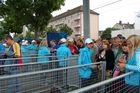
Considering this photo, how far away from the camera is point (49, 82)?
8.09 metres

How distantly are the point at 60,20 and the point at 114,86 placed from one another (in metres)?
146

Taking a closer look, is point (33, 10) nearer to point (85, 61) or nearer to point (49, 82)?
point (85, 61)

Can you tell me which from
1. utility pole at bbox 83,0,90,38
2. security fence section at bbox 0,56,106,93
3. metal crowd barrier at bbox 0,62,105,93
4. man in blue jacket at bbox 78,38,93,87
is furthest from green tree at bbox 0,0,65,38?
metal crowd barrier at bbox 0,62,105,93

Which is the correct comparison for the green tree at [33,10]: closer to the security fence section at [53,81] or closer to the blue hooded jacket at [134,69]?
the security fence section at [53,81]

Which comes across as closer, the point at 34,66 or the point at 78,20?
the point at 34,66

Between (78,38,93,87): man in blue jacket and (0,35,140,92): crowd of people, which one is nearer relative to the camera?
(0,35,140,92): crowd of people

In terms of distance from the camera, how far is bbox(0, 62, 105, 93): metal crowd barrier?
7225 mm

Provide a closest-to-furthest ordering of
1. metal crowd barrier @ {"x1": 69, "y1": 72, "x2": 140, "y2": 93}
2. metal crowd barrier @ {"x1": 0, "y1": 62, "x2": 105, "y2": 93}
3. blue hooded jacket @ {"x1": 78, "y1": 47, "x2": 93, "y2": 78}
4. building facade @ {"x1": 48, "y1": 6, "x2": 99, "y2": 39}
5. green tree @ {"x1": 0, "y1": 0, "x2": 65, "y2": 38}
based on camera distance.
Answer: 1. metal crowd barrier @ {"x1": 69, "y1": 72, "x2": 140, "y2": 93}
2. metal crowd barrier @ {"x1": 0, "y1": 62, "x2": 105, "y2": 93}
3. blue hooded jacket @ {"x1": 78, "y1": 47, "x2": 93, "y2": 78}
4. green tree @ {"x1": 0, "y1": 0, "x2": 65, "y2": 38}
5. building facade @ {"x1": 48, "y1": 6, "x2": 99, "y2": 39}

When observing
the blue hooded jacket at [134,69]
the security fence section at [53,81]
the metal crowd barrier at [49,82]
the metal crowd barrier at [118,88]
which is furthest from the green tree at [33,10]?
the blue hooded jacket at [134,69]

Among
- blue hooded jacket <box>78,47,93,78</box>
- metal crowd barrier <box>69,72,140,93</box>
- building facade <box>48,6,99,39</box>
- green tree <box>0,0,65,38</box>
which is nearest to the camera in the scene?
metal crowd barrier <box>69,72,140,93</box>

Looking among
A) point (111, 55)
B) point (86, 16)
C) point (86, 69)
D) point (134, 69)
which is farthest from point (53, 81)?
point (86, 16)

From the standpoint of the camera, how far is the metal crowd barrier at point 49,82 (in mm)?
7225

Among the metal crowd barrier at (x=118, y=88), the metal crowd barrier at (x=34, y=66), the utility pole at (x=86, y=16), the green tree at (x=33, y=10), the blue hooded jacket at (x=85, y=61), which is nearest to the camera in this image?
the metal crowd barrier at (x=118, y=88)

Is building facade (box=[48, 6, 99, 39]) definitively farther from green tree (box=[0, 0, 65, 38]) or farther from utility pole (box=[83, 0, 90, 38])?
utility pole (box=[83, 0, 90, 38])
